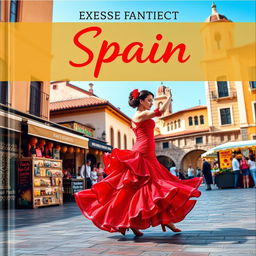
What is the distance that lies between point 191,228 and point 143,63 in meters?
2.16

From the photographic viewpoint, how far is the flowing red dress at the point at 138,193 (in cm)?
316

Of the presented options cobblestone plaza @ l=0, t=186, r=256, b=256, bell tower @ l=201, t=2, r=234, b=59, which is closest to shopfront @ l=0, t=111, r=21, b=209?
cobblestone plaza @ l=0, t=186, r=256, b=256

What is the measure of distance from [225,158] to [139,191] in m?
16.6

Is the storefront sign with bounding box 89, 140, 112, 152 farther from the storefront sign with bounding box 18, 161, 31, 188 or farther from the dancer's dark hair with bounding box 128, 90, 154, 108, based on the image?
the dancer's dark hair with bounding box 128, 90, 154, 108

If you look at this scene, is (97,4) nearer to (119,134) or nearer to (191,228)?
(191,228)

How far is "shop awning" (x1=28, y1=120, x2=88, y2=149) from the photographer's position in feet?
31.5

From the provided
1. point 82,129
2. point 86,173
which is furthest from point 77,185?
point 82,129

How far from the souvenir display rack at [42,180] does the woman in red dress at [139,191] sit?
21.0 feet

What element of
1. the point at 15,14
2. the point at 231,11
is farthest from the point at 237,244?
the point at 15,14

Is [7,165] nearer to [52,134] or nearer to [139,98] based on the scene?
[52,134]

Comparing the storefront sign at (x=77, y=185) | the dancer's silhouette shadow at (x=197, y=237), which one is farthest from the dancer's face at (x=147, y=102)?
the storefront sign at (x=77, y=185)

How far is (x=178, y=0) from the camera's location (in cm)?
377

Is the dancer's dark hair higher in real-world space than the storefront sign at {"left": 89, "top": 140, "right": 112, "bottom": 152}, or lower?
lower

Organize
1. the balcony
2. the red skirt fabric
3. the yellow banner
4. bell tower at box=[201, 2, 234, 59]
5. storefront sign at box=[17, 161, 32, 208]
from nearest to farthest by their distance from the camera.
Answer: the red skirt fabric → the yellow banner → storefront sign at box=[17, 161, 32, 208] → the balcony → bell tower at box=[201, 2, 234, 59]
